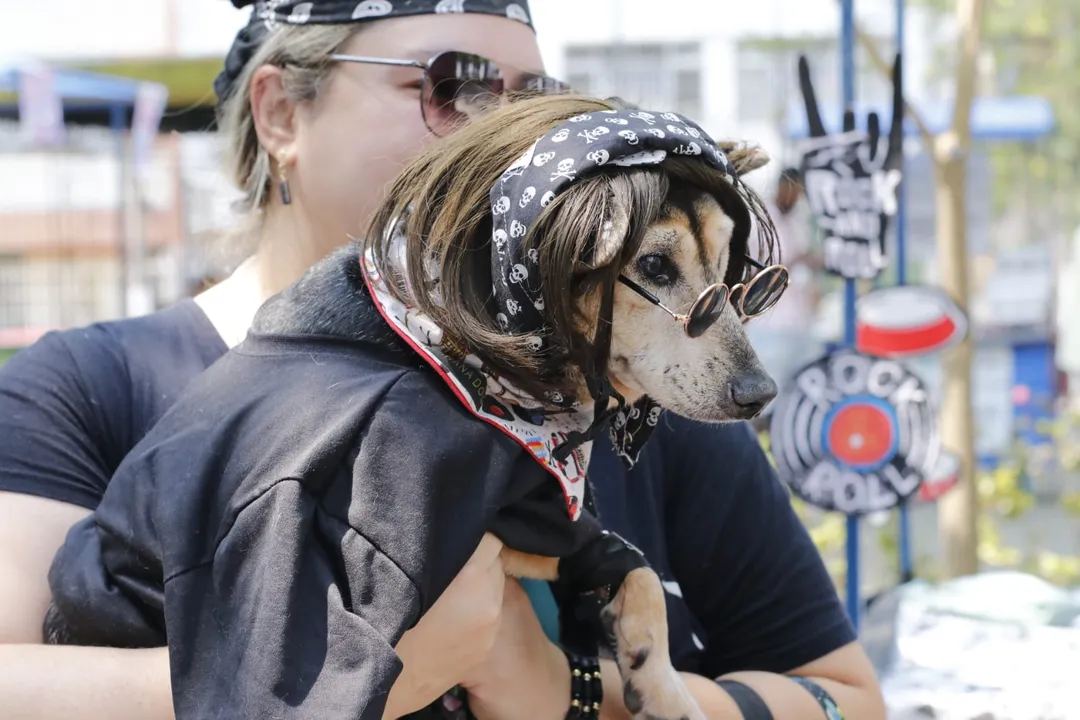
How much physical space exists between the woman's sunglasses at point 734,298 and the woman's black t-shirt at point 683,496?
28 cm

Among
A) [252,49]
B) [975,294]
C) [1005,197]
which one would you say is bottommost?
[975,294]

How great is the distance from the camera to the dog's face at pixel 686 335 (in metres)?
1.36

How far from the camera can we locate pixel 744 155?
151cm

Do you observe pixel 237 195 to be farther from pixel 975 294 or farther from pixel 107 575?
pixel 975 294

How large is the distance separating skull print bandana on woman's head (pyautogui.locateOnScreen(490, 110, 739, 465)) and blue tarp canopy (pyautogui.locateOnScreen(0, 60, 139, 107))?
33.6ft

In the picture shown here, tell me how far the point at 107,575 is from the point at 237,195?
2.83 ft

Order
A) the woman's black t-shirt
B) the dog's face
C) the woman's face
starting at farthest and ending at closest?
the woman's face, the woman's black t-shirt, the dog's face

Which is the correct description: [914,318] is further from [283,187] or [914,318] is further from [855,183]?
[283,187]

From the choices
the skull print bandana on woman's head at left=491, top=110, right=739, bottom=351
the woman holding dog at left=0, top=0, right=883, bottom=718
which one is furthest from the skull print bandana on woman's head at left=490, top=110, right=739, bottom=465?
the woman holding dog at left=0, top=0, right=883, bottom=718

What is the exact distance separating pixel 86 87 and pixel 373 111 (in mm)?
10032

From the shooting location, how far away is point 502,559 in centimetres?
140

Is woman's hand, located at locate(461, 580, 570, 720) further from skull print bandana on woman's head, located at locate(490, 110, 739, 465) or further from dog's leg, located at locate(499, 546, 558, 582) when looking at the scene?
skull print bandana on woman's head, located at locate(490, 110, 739, 465)

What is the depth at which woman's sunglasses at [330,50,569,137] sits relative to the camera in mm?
1636

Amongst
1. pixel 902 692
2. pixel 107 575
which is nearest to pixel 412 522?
pixel 107 575
